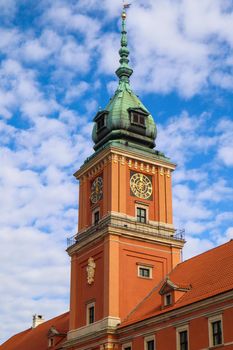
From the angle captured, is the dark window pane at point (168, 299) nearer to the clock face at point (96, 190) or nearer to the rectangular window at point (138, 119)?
the clock face at point (96, 190)

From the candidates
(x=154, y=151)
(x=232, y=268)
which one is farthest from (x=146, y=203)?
(x=232, y=268)

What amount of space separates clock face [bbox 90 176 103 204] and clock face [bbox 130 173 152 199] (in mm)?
2230

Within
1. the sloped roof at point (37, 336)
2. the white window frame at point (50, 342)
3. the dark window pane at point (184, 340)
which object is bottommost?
the dark window pane at point (184, 340)

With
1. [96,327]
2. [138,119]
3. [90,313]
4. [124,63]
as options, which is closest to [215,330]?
[96,327]

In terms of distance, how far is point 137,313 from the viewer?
124ft

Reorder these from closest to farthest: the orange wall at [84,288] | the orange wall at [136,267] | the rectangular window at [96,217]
Result: the orange wall at [136,267]
the orange wall at [84,288]
the rectangular window at [96,217]

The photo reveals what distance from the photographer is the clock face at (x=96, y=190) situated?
142 feet

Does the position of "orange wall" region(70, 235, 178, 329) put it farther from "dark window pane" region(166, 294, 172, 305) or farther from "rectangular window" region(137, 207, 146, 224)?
"dark window pane" region(166, 294, 172, 305)

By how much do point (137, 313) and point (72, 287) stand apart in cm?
685

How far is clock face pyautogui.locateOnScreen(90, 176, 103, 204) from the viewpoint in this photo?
43344 mm

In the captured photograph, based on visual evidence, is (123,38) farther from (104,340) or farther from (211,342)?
(211,342)

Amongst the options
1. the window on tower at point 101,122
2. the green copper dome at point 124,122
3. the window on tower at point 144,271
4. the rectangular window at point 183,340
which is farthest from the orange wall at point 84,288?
the window on tower at point 101,122

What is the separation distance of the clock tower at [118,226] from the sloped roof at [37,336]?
745 centimetres

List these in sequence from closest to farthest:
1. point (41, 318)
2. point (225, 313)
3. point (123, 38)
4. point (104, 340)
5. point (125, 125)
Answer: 1. point (225, 313)
2. point (104, 340)
3. point (125, 125)
4. point (123, 38)
5. point (41, 318)
